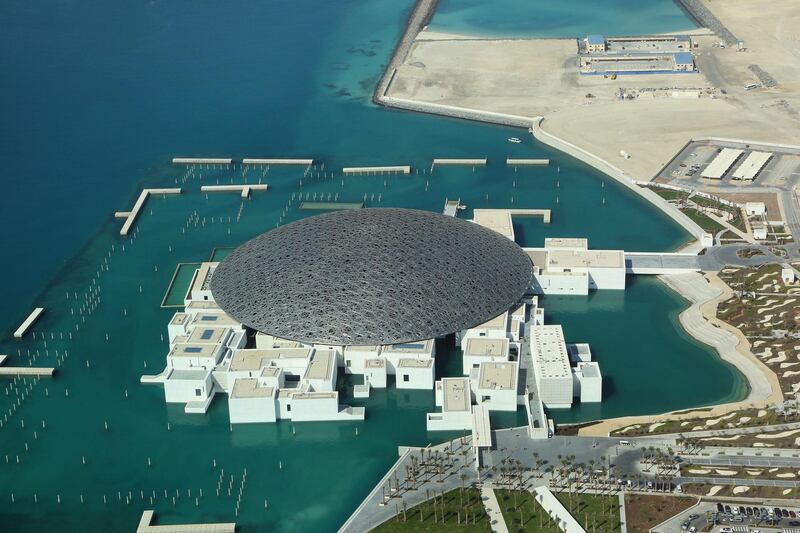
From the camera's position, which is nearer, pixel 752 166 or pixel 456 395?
pixel 456 395

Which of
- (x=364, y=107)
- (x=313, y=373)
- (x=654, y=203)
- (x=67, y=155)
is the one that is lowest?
(x=313, y=373)

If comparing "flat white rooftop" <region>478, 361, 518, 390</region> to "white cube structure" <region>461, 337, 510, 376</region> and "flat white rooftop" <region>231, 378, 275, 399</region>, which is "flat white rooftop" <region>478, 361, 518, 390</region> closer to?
"white cube structure" <region>461, 337, 510, 376</region>

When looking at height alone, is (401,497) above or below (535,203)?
below

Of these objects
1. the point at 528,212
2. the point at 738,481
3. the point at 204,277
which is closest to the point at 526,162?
the point at 528,212

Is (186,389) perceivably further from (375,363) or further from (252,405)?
(375,363)

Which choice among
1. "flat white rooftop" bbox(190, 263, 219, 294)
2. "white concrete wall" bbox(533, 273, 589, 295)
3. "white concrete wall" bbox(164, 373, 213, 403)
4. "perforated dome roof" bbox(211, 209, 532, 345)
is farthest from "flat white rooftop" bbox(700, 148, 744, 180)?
"white concrete wall" bbox(164, 373, 213, 403)

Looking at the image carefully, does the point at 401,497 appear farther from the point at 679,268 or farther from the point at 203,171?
the point at 203,171

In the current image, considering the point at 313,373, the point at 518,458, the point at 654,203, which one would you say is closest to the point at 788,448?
the point at 518,458
